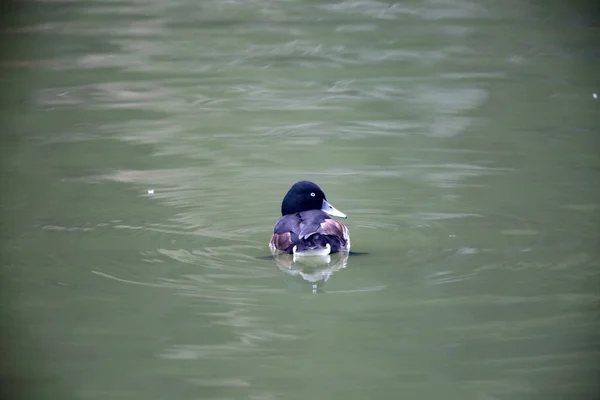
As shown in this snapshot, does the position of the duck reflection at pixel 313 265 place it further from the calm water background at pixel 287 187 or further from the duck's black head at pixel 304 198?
the duck's black head at pixel 304 198

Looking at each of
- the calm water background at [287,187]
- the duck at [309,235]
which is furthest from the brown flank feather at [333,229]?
the calm water background at [287,187]

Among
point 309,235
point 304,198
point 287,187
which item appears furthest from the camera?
point 287,187

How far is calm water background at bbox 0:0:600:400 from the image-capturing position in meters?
6.09

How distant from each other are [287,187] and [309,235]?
84.4 inches

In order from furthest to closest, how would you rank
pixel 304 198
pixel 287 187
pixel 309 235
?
pixel 287 187 < pixel 304 198 < pixel 309 235

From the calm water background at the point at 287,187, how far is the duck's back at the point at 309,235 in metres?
0.22

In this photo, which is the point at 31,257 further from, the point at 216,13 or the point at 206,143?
the point at 216,13

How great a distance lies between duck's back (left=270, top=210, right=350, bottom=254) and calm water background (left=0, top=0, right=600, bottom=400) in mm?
216

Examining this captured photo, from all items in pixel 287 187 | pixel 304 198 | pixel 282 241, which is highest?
pixel 304 198

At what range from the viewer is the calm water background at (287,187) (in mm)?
6094

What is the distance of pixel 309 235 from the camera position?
7645 mm

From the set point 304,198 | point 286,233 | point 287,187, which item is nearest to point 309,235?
point 286,233

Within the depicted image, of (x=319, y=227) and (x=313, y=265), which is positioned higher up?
(x=319, y=227)

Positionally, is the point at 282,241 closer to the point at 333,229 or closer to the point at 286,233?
the point at 286,233
